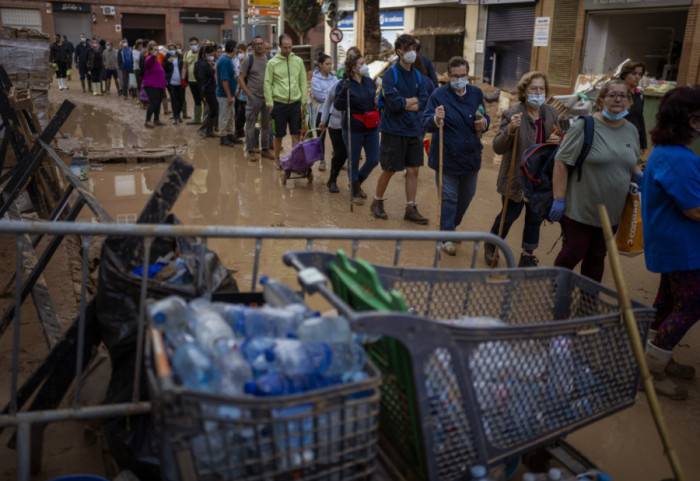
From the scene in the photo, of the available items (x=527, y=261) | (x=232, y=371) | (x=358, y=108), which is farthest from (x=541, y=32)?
(x=232, y=371)

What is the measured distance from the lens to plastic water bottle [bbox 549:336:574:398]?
8.52 feet

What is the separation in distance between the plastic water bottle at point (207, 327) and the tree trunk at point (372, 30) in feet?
48.0

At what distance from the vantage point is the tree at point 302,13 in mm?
37344

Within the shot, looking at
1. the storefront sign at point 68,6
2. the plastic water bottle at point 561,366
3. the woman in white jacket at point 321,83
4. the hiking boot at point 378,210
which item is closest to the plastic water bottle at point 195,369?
the plastic water bottle at point 561,366

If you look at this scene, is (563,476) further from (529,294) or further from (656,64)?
(656,64)

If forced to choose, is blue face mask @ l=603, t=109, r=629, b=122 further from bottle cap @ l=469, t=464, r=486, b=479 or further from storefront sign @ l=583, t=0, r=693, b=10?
storefront sign @ l=583, t=0, r=693, b=10

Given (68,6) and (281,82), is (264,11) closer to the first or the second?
(281,82)

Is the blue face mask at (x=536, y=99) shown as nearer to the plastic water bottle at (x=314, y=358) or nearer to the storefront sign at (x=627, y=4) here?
the plastic water bottle at (x=314, y=358)

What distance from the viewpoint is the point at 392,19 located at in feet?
87.9

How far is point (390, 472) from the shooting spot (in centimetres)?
255

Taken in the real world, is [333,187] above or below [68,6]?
below

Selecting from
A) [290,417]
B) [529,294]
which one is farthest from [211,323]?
[529,294]

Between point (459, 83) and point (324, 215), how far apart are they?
2.66 meters

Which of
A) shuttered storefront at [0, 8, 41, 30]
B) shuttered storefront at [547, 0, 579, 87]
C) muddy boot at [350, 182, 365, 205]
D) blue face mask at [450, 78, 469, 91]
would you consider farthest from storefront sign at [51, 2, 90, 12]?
blue face mask at [450, 78, 469, 91]
